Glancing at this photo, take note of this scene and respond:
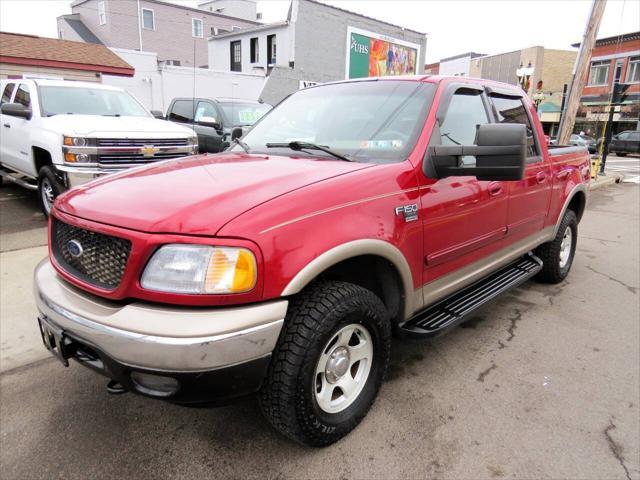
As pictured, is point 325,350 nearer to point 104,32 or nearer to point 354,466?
point 354,466

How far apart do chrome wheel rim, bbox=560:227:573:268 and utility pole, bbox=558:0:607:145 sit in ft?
22.5

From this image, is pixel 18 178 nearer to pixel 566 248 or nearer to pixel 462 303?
pixel 462 303

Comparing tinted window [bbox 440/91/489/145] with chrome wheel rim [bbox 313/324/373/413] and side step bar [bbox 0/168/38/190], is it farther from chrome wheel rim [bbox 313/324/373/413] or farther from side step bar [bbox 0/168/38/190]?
side step bar [bbox 0/168/38/190]

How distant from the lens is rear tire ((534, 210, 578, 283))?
4500 millimetres

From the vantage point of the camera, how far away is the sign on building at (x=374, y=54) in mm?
28561

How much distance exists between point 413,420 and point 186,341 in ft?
4.80

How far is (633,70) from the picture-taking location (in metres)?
37.9

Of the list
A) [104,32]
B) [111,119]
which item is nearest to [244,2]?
[104,32]

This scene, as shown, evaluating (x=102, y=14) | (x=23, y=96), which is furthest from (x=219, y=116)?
(x=102, y=14)

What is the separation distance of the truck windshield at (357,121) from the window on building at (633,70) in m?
44.3

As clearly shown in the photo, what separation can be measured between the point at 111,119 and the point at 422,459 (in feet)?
20.1

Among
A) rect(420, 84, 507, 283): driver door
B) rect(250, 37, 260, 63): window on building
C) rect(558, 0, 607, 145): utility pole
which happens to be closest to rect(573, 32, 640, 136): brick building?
rect(250, 37, 260, 63): window on building

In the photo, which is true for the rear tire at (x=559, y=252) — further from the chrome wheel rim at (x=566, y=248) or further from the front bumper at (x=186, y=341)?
the front bumper at (x=186, y=341)

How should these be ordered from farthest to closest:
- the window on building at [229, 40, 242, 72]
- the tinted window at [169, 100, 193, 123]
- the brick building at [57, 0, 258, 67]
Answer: the brick building at [57, 0, 258, 67]
the window on building at [229, 40, 242, 72]
the tinted window at [169, 100, 193, 123]
